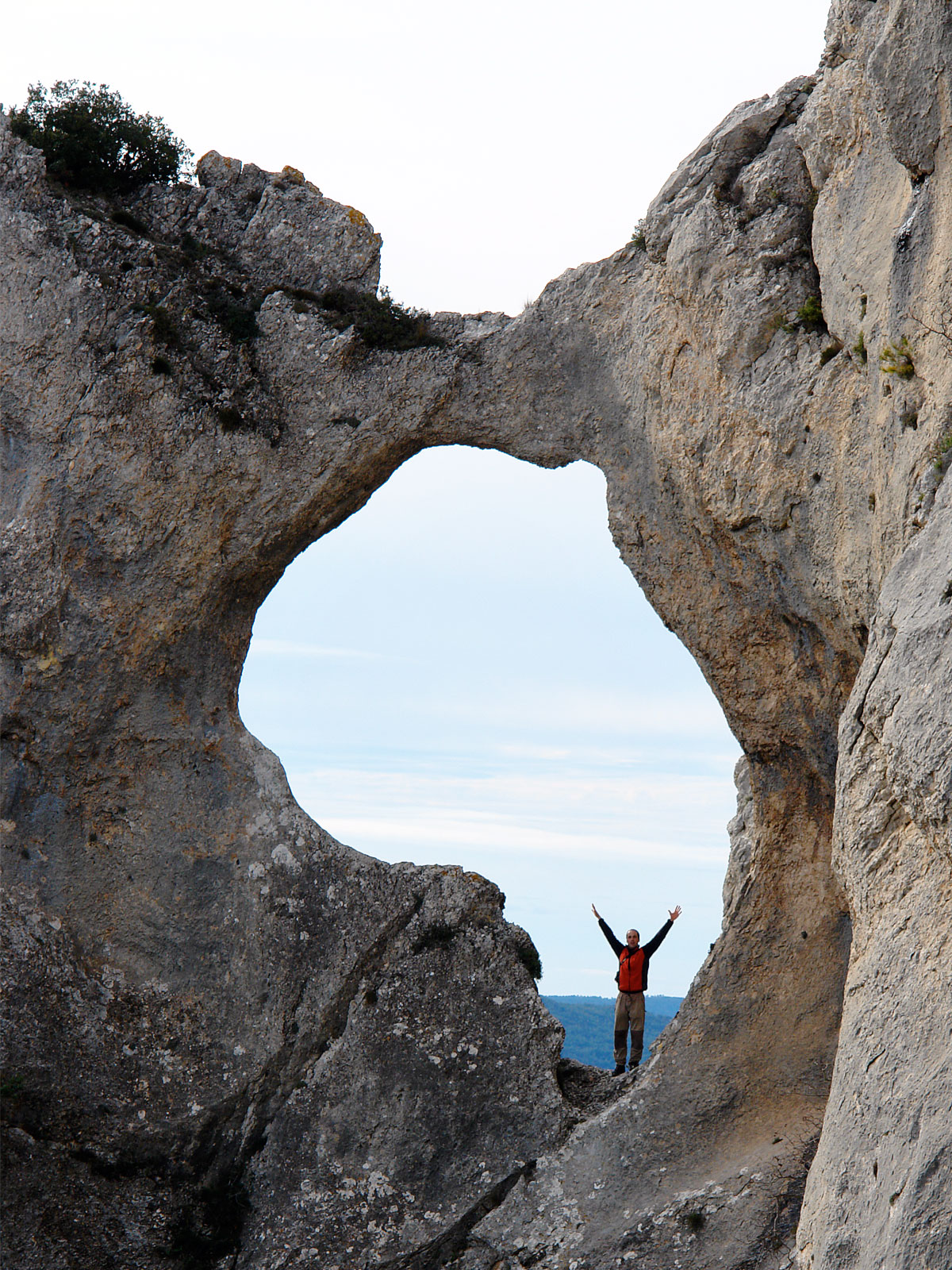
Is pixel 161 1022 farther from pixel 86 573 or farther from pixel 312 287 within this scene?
pixel 312 287

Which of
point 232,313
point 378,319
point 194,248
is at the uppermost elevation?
point 194,248

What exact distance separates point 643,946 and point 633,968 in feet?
0.91

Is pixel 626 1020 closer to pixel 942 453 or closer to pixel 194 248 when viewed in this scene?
pixel 942 453

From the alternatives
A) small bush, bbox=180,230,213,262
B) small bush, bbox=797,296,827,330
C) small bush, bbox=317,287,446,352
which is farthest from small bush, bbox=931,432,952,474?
small bush, bbox=180,230,213,262

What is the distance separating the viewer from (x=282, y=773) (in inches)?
547

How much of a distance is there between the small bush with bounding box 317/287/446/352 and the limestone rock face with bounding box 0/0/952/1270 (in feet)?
0.39

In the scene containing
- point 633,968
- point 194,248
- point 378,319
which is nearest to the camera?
point 378,319

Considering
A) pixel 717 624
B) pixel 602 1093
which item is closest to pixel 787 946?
pixel 602 1093

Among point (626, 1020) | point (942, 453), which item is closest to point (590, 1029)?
point (626, 1020)

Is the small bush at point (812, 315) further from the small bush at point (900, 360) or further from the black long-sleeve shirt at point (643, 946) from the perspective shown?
the black long-sleeve shirt at point (643, 946)

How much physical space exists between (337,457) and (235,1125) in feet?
23.0

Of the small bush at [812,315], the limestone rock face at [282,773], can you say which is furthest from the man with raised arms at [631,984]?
the small bush at [812,315]

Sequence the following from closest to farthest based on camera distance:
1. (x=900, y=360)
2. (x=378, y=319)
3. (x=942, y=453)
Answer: (x=942, y=453) < (x=900, y=360) < (x=378, y=319)

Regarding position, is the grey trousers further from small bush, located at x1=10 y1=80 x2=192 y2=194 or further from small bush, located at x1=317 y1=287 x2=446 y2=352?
small bush, located at x1=10 y1=80 x2=192 y2=194
